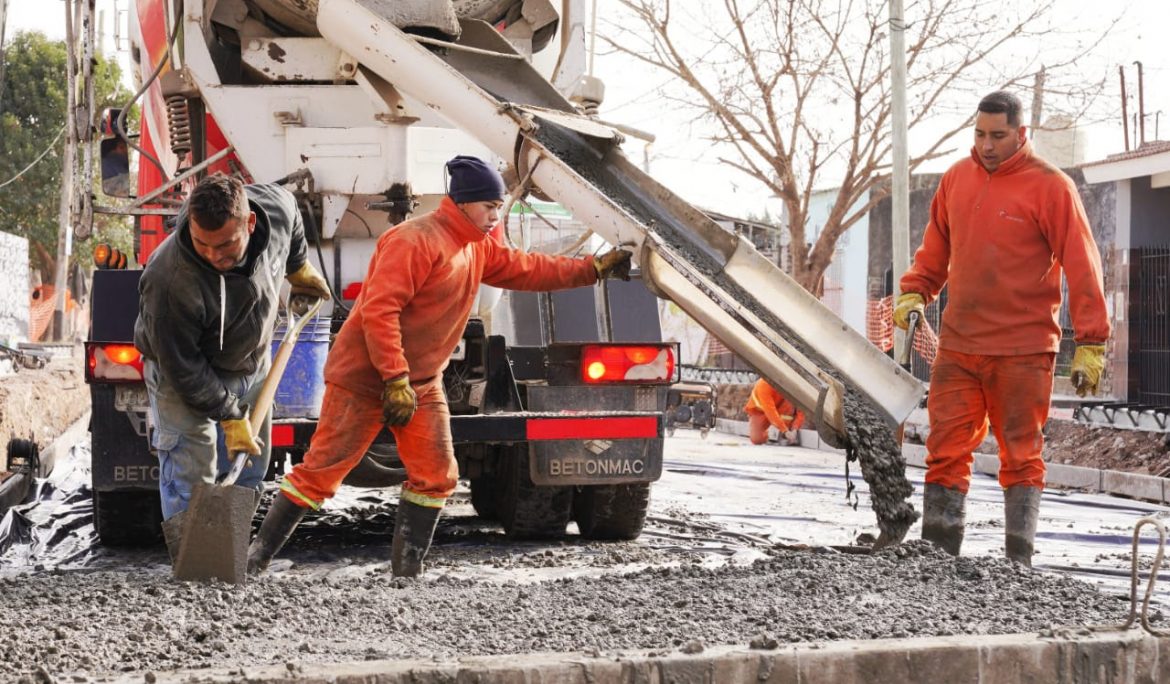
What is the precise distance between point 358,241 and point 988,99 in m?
2.89

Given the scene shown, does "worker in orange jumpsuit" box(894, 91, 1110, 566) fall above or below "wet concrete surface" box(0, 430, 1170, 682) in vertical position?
above

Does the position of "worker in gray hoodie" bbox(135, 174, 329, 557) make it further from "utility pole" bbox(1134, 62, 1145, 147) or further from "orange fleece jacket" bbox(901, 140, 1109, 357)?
"utility pole" bbox(1134, 62, 1145, 147)

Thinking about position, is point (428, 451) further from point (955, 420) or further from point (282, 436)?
point (955, 420)

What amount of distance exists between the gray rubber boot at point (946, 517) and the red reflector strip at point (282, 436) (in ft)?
8.62

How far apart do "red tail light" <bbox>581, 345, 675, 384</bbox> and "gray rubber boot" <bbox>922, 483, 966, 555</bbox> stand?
161cm

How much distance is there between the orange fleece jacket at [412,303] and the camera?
5.02 meters

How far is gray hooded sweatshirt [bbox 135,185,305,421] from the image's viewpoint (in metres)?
4.79

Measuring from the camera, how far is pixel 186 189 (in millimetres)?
7031

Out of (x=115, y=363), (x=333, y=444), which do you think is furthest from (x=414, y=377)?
(x=115, y=363)

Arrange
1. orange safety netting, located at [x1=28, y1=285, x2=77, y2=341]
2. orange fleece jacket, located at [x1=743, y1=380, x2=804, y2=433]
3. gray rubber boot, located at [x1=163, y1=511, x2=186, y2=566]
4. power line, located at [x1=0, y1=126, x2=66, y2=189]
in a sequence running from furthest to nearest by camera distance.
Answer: power line, located at [x1=0, y1=126, x2=66, y2=189]
orange safety netting, located at [x1=28, y1=285, x2=77, y2=341]
orange fleece jacket, located at [x1=743, y1=380, x2=804, y2=433]
gray rubber boot, located at [x1=163, y1=511, x2=186, y2=566]

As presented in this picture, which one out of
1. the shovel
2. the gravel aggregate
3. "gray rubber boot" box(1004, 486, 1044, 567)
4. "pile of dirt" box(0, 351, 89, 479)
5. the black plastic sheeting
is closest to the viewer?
the gravel aggregate

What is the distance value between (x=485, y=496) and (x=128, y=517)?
6.66ft

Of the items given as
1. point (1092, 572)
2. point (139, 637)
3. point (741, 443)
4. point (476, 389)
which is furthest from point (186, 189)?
point (741, 443)

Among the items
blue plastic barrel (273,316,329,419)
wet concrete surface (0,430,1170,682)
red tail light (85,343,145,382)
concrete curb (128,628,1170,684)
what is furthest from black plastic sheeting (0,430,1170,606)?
concrete curb (128,628,1170,684)
